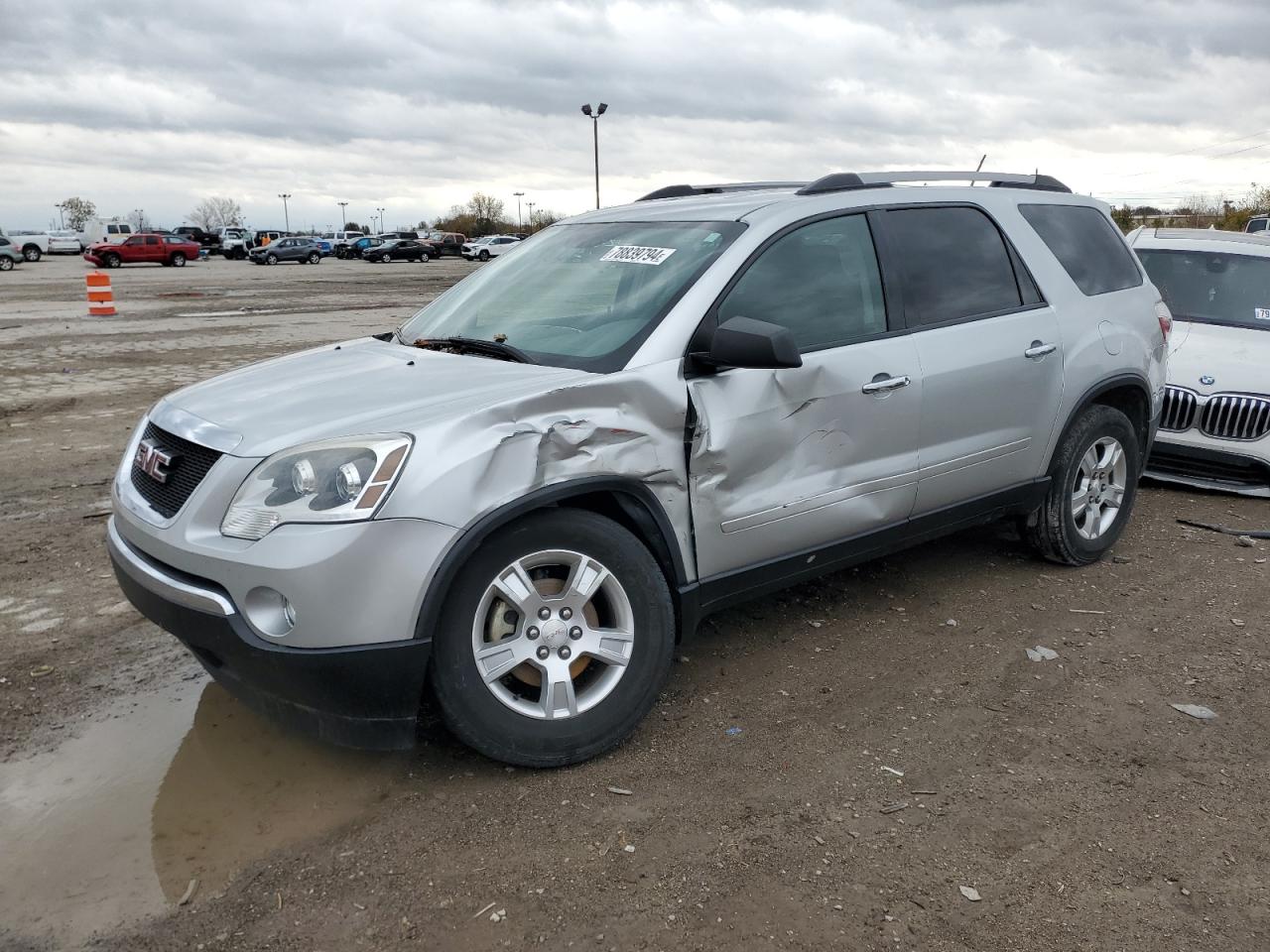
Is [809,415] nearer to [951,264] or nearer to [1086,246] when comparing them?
[951,264]

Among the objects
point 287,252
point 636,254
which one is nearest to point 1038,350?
point 636,254

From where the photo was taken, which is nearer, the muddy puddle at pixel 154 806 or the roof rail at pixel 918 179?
the muddy puddle at pixel 154 806

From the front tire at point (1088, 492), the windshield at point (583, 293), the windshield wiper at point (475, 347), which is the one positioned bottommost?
the front tire at point (1088, 492)

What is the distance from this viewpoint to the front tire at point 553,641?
3.19 meters

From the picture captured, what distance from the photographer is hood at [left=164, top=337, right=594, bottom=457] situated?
3.18 meters

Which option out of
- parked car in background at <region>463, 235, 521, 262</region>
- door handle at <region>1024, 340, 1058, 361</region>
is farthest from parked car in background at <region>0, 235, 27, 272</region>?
door handle at <region>1024, 340, 1058, 361</region>

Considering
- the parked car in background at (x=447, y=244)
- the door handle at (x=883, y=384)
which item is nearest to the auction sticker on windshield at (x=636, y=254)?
the door handle at (x=883, y=384)

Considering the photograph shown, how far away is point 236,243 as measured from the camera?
62188 mm

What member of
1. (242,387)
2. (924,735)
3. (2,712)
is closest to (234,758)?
(2,712)

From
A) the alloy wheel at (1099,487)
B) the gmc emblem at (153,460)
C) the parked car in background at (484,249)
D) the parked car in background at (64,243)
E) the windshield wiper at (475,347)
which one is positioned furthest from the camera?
the parked car in background at (484,249)

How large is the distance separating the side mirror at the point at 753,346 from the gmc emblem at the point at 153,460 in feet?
5.93

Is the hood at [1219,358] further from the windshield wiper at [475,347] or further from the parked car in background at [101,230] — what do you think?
the parked car in background at [101,230]

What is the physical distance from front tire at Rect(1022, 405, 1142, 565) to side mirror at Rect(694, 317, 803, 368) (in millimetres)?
2186

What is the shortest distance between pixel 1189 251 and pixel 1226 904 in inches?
260
